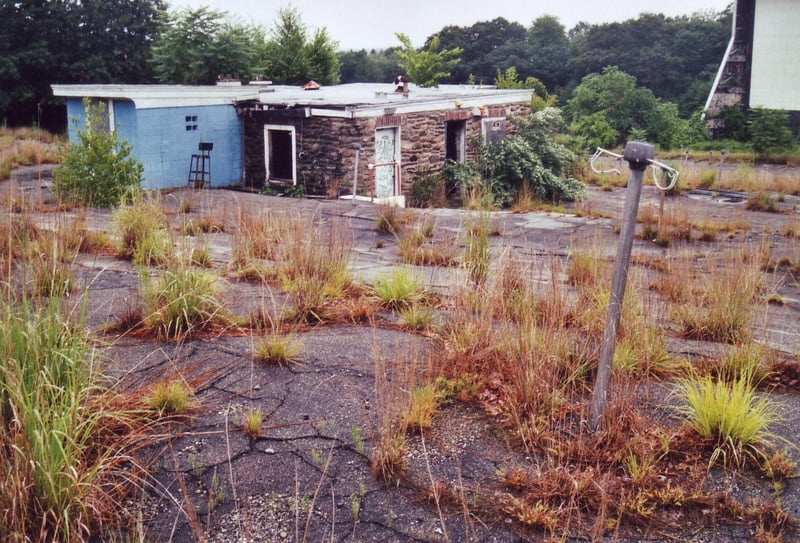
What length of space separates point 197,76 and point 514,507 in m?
24.8

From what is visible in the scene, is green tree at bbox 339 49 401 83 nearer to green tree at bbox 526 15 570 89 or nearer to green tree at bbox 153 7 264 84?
green tree at bbox 526 15 570 89

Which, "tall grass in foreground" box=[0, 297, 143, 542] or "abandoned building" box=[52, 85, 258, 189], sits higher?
"abandoned building" box=[52, 85, 258, 189]

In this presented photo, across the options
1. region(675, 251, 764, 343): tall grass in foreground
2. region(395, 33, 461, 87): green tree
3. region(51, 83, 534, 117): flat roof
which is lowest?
region(675, 251, 764, 343): tall grass in foreground

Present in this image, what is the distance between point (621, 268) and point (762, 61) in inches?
1475

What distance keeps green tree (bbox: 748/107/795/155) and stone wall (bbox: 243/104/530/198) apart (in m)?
17.3

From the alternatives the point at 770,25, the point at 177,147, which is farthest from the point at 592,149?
the point at 177,147

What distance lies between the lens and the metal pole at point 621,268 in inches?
151

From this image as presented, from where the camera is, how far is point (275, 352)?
203 inches

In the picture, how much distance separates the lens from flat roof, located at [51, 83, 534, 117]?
18859 mm

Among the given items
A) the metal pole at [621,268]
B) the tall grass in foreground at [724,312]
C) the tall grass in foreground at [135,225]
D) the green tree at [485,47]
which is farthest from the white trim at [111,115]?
the green tree at [485,47]

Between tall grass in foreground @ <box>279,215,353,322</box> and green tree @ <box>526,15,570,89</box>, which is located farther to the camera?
green tree @ <box>526,15,570,89</box>

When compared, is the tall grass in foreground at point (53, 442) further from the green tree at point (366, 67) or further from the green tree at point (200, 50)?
the green tree at point (366, 67)

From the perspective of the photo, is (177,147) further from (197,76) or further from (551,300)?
(551,300)

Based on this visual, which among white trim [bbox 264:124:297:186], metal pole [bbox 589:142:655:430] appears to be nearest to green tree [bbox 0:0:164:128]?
white trim [bbox 264:124:297:186]
